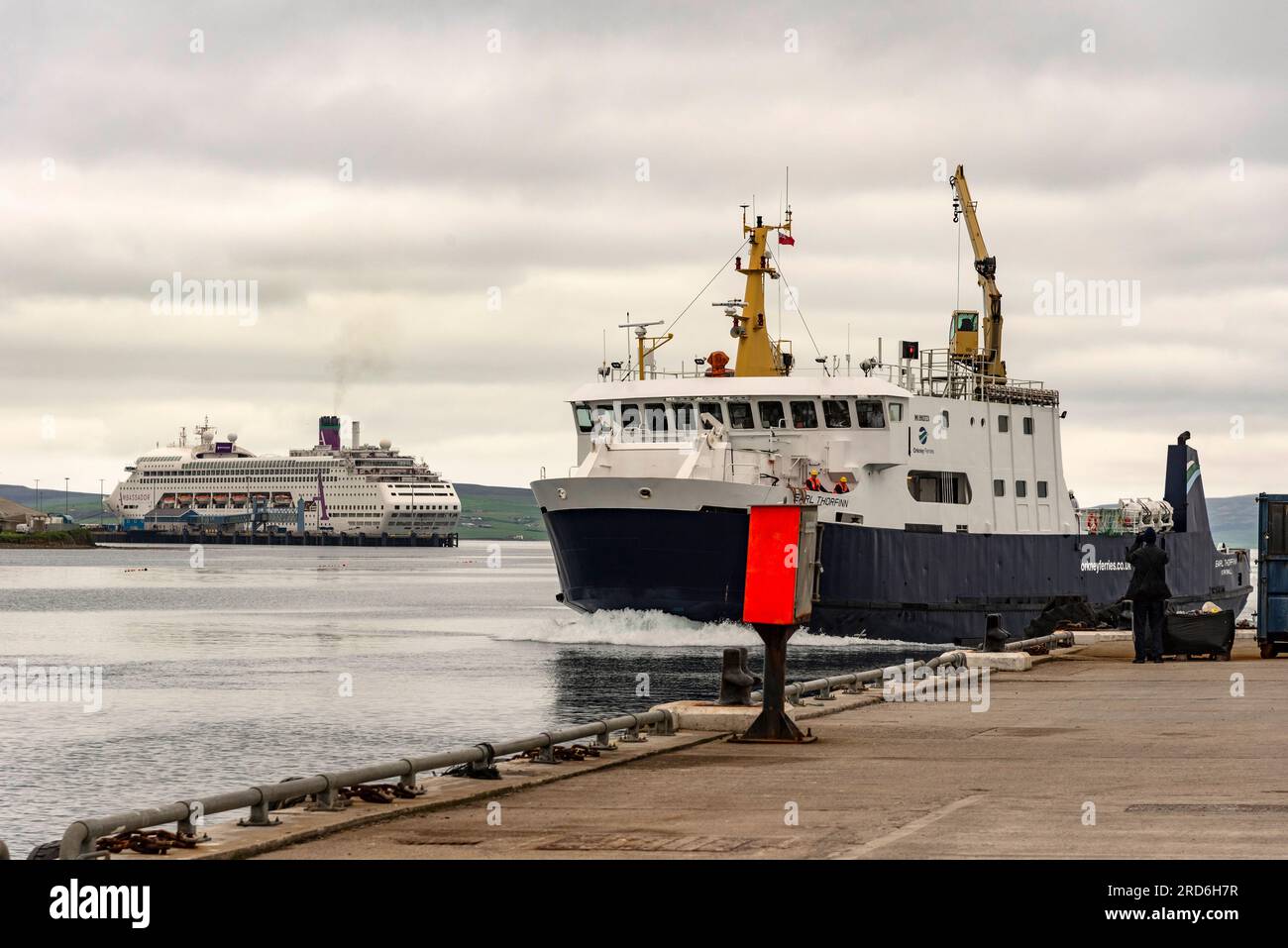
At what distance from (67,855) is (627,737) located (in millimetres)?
7723

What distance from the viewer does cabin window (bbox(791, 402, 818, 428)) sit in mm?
43125

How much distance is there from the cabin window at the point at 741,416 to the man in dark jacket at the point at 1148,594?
16511 millimetres

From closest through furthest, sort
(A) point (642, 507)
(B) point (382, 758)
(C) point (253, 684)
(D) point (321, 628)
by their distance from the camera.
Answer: (B) point (382, 758), (C) point (253, 684), (A) point (642, 507), (D) point (321, 628)

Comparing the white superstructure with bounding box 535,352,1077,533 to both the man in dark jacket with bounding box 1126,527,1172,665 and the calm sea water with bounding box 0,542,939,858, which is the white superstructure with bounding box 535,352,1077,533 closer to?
the calm sea water with bounding box 0,542,939,858

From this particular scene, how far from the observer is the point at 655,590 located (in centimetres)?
4112

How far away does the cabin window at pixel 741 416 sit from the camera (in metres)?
43.4

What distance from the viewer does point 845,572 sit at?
137 ft

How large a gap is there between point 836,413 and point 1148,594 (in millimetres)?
17258

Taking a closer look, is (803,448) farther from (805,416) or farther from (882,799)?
(882,799)

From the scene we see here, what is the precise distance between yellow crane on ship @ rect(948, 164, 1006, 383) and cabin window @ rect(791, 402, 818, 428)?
24.2ft

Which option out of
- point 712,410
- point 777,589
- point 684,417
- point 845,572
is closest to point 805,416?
point 712,410
